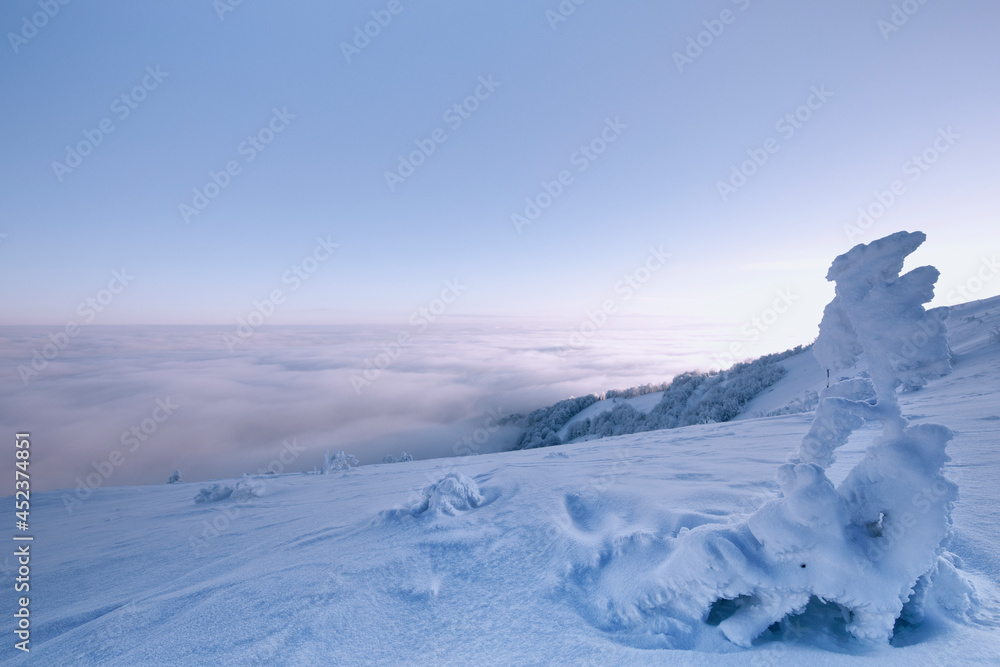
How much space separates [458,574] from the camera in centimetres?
226

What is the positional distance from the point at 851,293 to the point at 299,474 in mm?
7313

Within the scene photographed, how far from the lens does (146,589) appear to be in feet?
8.49

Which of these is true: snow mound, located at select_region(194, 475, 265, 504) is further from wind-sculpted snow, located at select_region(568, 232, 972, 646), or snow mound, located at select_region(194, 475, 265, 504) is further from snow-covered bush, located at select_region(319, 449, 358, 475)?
wind-sculpted snow, located at select_region(568, 232, 972, 646)

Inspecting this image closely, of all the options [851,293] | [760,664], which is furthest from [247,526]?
[851,293]

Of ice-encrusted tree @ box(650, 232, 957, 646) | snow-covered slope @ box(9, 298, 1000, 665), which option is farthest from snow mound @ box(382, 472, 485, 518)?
ice-encrusted tree @ box(650, 232, 957, 646)

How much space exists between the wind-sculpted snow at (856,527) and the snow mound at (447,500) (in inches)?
64.3

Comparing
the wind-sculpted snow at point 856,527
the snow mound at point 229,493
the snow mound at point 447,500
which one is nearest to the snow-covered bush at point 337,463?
the snow mound at point 229,493

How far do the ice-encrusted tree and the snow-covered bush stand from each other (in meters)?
6.24

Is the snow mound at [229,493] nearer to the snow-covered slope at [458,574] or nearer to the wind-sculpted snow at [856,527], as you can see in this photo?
the snow-covered slope at [458,574]

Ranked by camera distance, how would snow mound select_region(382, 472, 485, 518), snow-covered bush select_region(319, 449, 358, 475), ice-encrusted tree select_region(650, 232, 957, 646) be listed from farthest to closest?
snow-covered bush select_region(319, 449, 358, 475), snow mound select_region(382, 472, 485, 518), ice-encrusted tree select_region(650, 232, 957, 646)

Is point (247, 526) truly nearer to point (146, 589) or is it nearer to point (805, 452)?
point (146, 589)

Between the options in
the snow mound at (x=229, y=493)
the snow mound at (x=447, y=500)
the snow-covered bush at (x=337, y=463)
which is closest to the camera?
the snow mound at (x=447, y=500)

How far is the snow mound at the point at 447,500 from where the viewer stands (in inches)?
124

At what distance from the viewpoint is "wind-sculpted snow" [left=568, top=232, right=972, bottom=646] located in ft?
5.11
